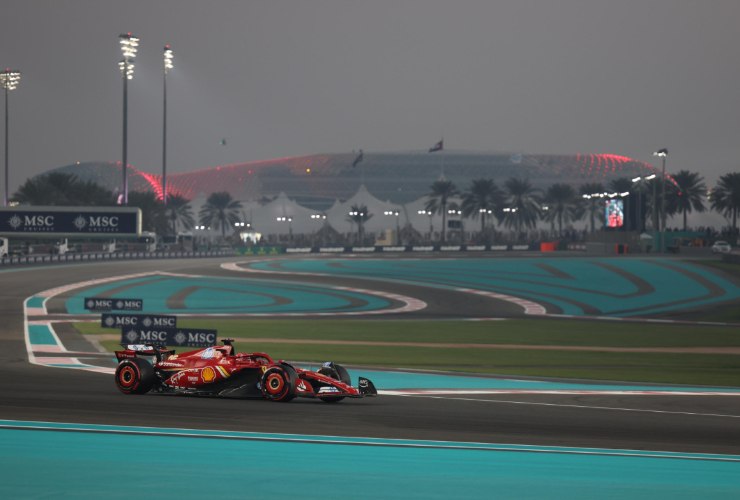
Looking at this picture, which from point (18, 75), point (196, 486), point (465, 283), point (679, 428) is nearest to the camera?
point (196, 486)

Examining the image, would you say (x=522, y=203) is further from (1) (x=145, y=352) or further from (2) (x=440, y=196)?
(1) (x=145, y=352)

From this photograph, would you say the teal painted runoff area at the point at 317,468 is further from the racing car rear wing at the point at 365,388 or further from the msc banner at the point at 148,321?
the msc banner at the point at 148,321

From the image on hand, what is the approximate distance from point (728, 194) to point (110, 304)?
14301 cm

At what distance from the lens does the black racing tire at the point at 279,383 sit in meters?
17.7

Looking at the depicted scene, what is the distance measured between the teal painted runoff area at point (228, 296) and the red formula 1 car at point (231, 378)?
97.1 feet

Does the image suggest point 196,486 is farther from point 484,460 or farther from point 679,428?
point 679,428

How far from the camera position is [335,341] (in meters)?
35.4

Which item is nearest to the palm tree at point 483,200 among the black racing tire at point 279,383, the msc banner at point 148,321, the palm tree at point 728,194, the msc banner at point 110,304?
the palm tree at point 728,194

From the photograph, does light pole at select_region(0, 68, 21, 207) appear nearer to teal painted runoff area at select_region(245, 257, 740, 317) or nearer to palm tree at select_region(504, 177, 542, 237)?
teal painted runoff area at select_region(245, 257, 740, 317)

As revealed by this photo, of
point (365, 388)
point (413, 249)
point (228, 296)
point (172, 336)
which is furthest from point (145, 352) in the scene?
point (413, 249)

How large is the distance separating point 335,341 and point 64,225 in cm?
1344

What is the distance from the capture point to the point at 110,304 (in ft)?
135

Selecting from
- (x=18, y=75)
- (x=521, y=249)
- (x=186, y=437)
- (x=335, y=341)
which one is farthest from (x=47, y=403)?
(x=521, y=249)

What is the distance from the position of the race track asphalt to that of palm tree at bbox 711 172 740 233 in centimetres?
14961
